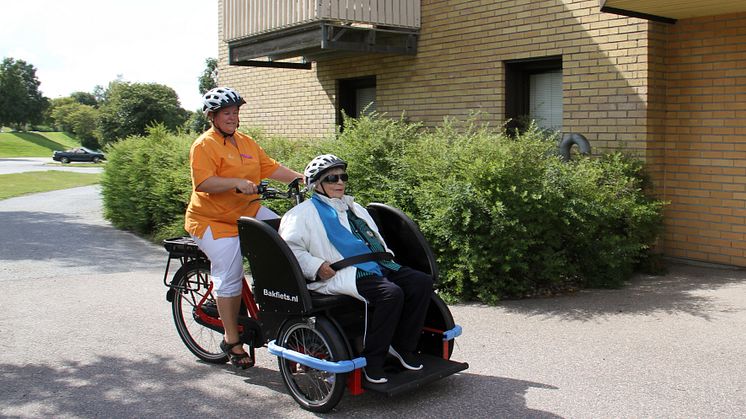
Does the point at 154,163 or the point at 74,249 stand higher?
the point at 154,163

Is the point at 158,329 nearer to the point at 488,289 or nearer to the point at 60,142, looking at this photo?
the point at 488,289

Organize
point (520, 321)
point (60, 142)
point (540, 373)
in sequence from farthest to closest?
1. point (60, 142)
2. point (520, 321)
3. point (540, 373)

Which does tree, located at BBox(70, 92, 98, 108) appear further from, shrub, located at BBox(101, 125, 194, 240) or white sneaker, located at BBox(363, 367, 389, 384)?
white sneaker, located at BBox(363, 367, 389, 384)

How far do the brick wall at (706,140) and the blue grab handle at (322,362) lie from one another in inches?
243

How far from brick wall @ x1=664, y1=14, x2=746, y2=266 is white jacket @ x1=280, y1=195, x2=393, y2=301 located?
19.2ft

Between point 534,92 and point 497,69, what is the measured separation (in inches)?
24.2

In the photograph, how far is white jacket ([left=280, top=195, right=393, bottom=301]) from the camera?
4820mm

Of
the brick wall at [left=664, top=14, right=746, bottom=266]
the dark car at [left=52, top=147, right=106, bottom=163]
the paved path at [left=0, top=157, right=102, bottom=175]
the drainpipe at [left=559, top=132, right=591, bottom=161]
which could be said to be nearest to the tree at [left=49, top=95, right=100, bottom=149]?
the dark car at [left=52, top=147, right=106, bottom=163]

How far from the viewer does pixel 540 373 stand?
17.8ft

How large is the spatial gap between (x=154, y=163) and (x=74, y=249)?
7.02 feet

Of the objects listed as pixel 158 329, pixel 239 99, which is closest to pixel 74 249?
pixel 158 329

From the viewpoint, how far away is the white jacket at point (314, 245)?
482 centimetres

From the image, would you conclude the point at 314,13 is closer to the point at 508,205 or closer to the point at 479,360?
the point at 508,205

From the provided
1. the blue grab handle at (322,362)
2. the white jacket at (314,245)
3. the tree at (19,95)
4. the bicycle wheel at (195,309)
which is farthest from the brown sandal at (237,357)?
the tree at (19,95)
